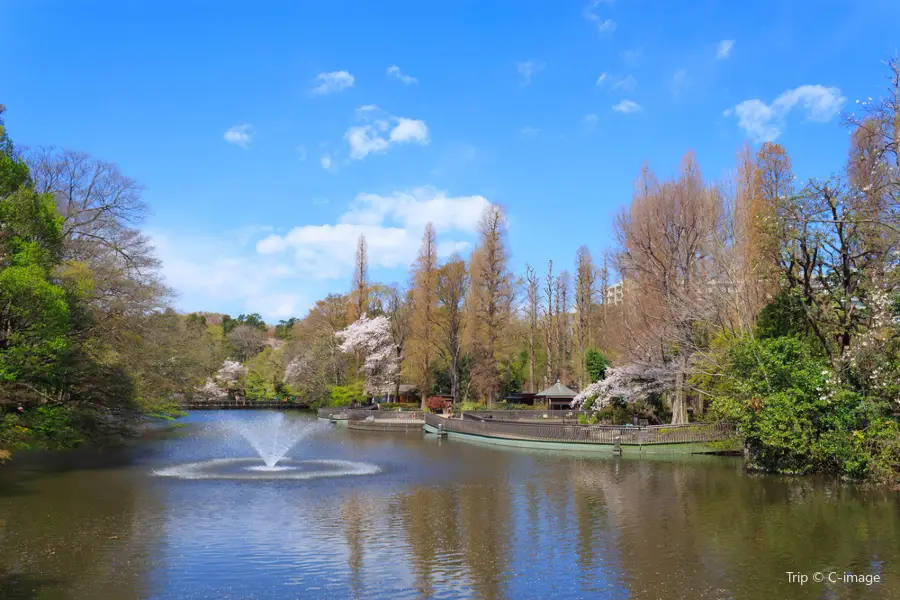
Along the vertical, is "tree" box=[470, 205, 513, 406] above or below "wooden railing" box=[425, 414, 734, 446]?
above

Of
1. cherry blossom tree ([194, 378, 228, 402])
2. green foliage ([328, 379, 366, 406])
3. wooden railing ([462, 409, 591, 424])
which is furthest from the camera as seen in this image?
cherry blossom tree ([194, 378, 228, 402])

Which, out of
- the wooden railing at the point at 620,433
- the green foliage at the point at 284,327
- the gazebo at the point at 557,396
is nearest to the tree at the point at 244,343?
the green foliage at the point at 284,327

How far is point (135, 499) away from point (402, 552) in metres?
9.44

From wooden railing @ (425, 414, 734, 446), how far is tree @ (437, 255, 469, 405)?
768 inches

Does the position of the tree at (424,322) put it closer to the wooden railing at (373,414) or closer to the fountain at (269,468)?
the wooden railing at (373,414)

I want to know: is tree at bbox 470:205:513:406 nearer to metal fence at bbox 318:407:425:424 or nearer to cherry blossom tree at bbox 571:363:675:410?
metal fence at bbox 318:407:425:424

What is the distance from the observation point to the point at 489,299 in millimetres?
52656

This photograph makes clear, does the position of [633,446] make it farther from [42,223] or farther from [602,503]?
[42,223]

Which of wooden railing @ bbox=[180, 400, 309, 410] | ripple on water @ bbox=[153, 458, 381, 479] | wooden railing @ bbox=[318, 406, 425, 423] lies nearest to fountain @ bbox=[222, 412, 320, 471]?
ripple on water @ bbox=[153, 458, 381, 479]

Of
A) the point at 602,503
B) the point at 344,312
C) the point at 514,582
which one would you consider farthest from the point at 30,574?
the point at 344,312

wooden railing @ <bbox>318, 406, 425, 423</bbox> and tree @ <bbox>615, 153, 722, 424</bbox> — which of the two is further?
wooden railing @ <bbox>318, 406, 425, 423</bbox>

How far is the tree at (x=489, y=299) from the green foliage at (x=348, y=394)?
1476 centimetres

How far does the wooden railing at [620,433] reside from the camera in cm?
3020

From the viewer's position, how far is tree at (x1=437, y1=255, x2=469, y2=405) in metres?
55.7
